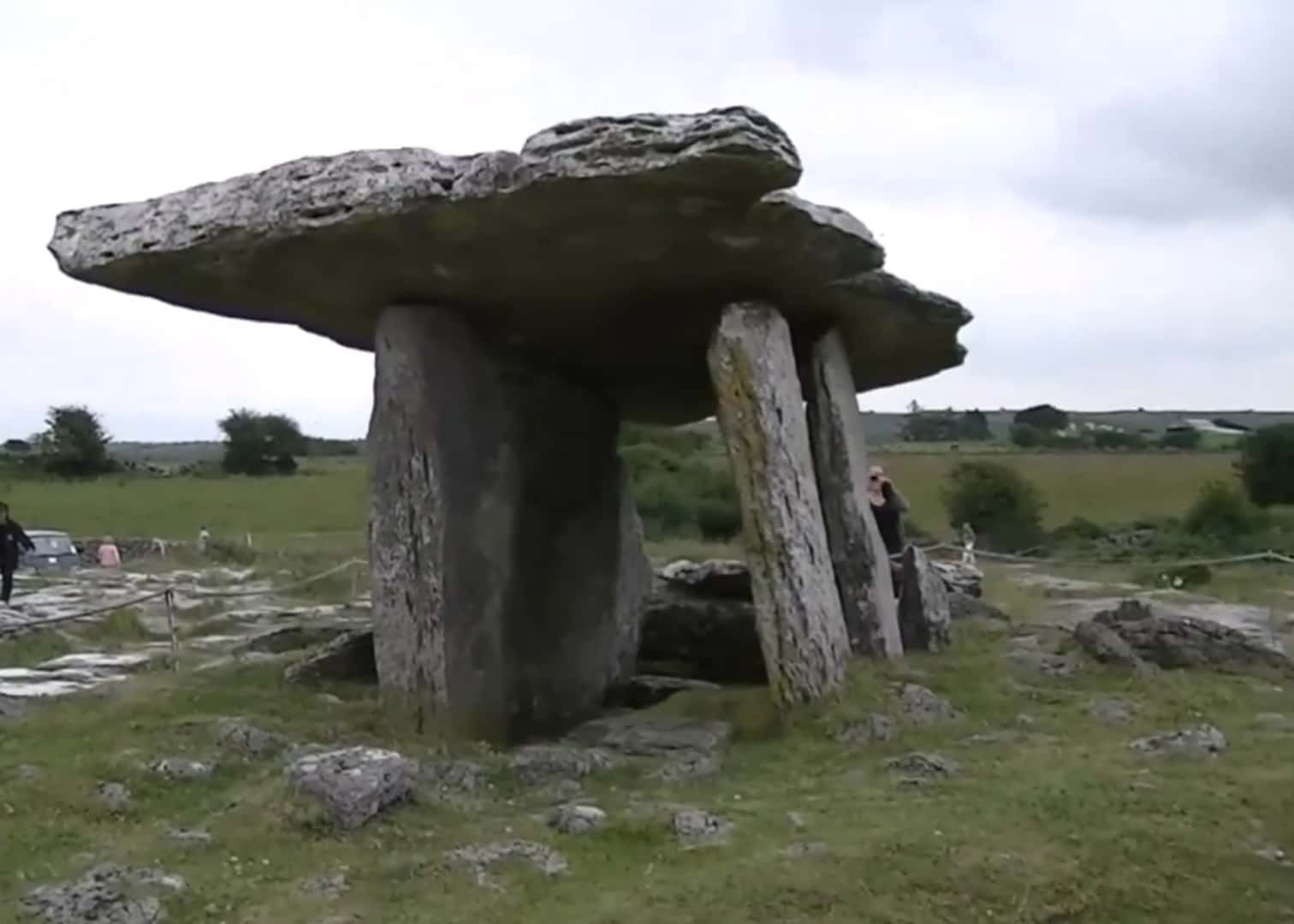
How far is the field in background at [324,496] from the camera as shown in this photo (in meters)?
36.7

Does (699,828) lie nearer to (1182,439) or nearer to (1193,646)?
(1193,646)

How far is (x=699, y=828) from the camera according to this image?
273 inches

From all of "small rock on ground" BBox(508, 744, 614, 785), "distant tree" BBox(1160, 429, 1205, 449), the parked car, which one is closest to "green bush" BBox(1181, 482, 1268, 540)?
the parked car

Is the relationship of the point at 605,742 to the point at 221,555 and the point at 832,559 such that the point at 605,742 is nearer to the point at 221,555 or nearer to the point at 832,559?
the point at 832,559

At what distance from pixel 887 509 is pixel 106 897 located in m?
8.24

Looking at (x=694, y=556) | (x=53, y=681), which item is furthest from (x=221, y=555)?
(x=53, y=681)

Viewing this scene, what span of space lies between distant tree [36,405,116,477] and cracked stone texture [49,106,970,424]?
45521mm

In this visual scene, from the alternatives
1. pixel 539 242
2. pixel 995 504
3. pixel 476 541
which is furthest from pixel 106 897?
pixel 995 504

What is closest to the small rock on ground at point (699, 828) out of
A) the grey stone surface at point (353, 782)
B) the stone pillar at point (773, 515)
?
the grey stone surface at point (353, 782)

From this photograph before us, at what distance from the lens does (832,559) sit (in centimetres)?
1055

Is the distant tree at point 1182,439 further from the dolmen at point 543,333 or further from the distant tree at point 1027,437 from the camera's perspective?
the dolmen at point 543,333

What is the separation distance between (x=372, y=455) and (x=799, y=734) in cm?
322

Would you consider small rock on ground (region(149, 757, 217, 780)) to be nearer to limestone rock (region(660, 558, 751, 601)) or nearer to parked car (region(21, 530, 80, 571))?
limestone rock (region(660, 558, 751, 601))

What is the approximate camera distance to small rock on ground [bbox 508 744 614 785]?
8211mm
